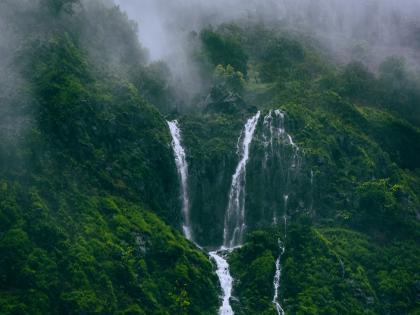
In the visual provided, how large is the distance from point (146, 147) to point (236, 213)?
1150 cm

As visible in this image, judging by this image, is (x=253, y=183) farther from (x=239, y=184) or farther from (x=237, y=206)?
(x=237, y=206)

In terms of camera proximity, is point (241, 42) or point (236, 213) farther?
point (241, 42)

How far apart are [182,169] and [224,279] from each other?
13.9 m

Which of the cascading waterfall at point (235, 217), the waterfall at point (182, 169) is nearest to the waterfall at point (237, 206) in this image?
the cascading waterfall at point (235, 217)

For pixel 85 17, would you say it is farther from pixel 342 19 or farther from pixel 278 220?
pixel 342 19

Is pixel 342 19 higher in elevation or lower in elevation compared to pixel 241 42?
higher

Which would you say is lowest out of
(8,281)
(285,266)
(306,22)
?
(8,281)

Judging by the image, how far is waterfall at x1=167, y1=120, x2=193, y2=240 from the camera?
80438 mm

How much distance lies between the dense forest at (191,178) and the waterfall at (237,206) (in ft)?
0.54

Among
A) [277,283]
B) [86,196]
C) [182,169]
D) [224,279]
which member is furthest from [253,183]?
[86,196]

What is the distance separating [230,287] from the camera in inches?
2884

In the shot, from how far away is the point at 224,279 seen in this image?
74000 mm

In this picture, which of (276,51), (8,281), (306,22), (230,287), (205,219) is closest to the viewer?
(8,281)

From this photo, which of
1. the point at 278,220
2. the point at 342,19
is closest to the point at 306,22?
the point at 342,19
